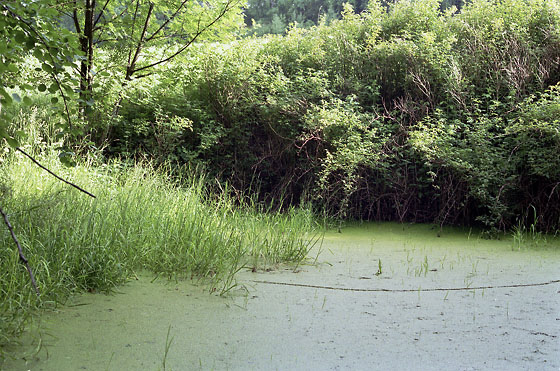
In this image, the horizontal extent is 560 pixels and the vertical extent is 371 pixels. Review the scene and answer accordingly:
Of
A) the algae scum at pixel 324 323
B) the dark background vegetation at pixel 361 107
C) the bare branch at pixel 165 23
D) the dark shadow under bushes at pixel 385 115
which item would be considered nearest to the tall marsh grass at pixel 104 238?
the algae scum at pixel 324 323

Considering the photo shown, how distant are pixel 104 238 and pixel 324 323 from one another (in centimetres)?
160

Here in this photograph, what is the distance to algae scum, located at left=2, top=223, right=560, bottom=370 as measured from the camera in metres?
2.13

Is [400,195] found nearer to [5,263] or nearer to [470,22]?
[470,22]

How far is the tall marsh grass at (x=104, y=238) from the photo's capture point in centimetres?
280

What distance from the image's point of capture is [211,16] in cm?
636

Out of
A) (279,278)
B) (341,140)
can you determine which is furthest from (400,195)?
(279,278)

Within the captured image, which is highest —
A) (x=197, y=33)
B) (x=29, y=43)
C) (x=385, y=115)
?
(x=197, y=33)

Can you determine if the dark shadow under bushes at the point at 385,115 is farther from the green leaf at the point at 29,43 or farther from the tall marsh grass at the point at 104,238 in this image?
the green leaf at the point at 29,43

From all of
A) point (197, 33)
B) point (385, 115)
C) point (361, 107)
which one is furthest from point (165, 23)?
point (385, 115)

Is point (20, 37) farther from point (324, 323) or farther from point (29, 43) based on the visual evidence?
point (324, 323)

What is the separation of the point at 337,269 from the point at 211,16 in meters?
3.87

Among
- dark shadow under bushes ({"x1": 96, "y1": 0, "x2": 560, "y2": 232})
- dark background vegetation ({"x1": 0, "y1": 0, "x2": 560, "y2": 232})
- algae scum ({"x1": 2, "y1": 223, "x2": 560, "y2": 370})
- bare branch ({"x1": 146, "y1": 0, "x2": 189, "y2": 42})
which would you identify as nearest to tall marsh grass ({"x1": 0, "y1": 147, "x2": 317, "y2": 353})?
algae scum ({"x1": 2, "y1": 223, "x2": 560, "y2": 370})

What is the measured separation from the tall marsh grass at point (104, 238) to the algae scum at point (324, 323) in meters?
0.15

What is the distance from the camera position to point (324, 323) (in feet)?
8.61
